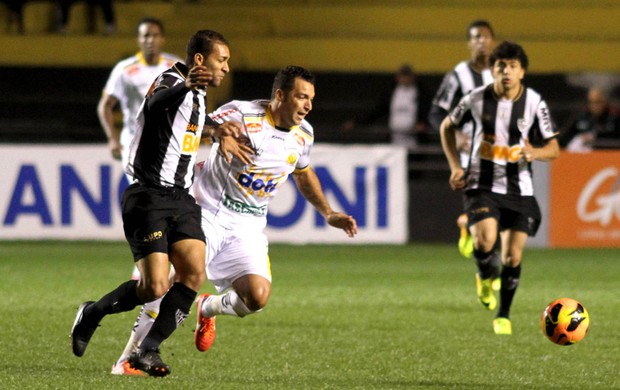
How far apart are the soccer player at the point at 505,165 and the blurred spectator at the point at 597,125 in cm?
675

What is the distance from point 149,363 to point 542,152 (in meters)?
3.35

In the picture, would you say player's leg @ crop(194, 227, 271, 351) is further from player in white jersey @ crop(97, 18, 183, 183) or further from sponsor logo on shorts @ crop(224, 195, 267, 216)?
player in white jersey @ crop(97, 18, 183, 183)

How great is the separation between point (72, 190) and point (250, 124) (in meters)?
7.81

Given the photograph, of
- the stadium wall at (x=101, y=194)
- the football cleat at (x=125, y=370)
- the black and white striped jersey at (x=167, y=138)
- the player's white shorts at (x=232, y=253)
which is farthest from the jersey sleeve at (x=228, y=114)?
the stadium wall at (x=101, y=194)

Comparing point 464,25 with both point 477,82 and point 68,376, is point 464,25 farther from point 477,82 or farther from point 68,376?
point 68,376

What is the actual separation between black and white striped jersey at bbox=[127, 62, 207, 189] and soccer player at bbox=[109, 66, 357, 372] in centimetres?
43

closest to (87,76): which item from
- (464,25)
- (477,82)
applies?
(464,25)

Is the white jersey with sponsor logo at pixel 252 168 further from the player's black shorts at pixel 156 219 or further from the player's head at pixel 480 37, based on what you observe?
the player's head at pixel 480 37

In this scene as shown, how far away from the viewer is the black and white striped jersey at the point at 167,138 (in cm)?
614

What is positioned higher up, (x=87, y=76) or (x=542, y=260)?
(x=87, y=76)

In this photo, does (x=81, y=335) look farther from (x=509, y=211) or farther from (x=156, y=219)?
(x=509, y=211)

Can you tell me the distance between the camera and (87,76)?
58.6 ft

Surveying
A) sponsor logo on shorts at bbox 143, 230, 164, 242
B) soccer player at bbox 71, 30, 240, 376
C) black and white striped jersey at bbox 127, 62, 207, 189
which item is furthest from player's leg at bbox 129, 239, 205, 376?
black and white striped jersey at bbox 127, 62, 207, 189

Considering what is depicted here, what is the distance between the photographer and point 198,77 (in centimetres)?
573
